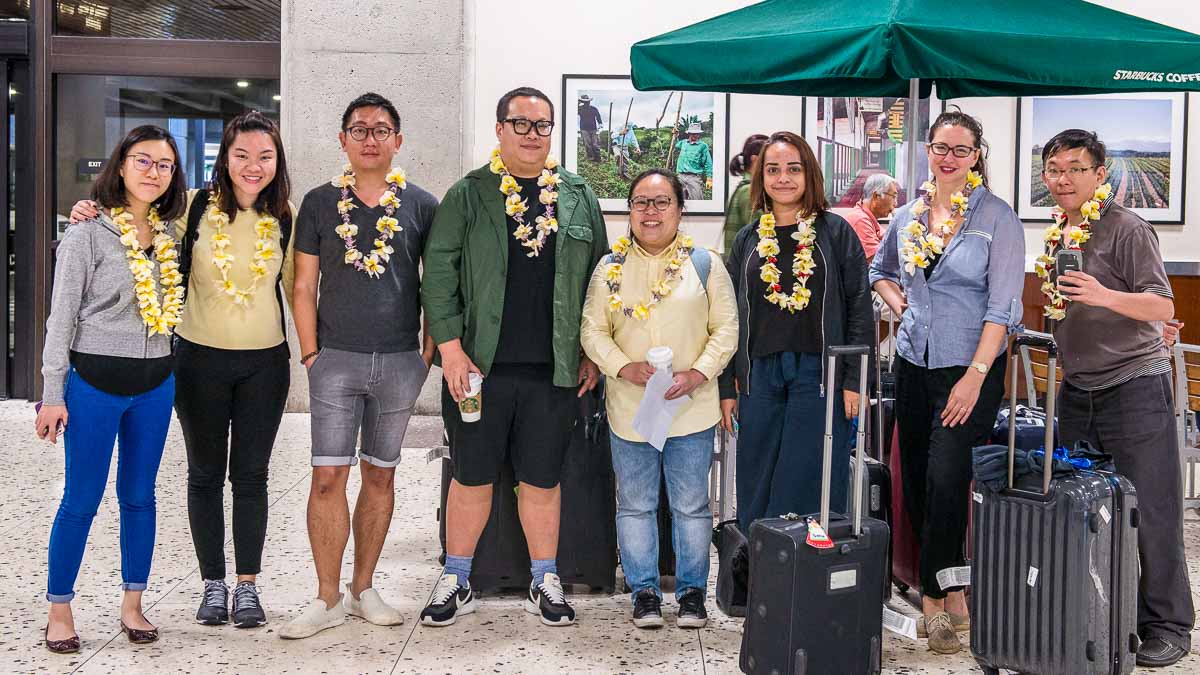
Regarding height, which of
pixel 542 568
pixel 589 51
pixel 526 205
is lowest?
pixel 542 568

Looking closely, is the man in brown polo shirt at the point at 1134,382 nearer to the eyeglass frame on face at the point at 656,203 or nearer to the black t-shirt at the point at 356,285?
the eyeglass frame on face at the point at 656,203

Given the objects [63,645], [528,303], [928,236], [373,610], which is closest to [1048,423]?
[928,236]

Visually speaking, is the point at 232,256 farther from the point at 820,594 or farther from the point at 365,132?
the point at 820,594

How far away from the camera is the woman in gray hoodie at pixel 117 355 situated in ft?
11.3

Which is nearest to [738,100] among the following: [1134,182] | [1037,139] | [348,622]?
[1037,139]

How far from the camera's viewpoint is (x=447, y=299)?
12.4 feet

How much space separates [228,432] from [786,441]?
1818 mm

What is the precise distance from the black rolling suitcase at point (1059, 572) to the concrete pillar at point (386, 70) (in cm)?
548

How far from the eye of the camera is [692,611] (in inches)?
153

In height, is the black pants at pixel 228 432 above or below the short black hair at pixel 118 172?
below

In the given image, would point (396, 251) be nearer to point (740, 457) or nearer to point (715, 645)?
point (740, 457)

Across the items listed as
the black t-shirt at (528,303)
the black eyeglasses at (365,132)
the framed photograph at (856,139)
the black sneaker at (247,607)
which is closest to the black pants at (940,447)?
the black t-shirt at (528,303)

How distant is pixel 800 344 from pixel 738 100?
5.04 meters

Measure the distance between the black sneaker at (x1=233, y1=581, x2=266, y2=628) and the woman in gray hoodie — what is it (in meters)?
Result: 0.26
